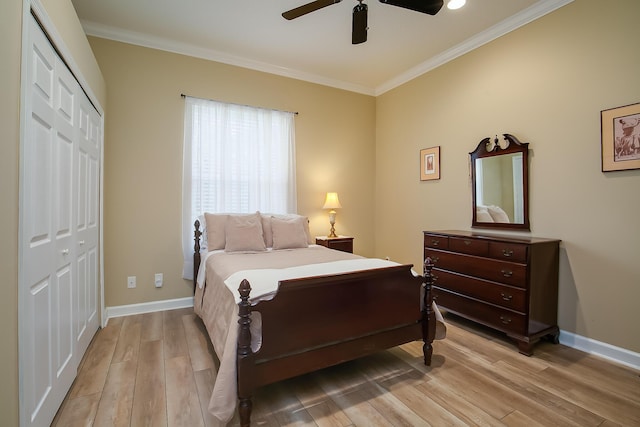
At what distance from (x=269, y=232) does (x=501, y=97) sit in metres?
2.76

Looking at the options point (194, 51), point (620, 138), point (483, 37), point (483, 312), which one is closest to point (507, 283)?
point (483, 312)

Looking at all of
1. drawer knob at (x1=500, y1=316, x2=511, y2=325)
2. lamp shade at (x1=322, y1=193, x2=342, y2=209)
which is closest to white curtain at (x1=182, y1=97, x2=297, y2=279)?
lamp shade at (x1=322, y1=193, x2=342, y2=209)

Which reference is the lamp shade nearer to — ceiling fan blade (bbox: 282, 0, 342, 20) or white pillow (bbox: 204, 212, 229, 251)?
white pillow (bbox: 204, 212, 229, 251)

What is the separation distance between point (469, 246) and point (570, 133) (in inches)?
48.8

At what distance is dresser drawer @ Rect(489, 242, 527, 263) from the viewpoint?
2445mm

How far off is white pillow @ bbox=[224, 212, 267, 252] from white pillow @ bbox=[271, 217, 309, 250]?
0.55 ft

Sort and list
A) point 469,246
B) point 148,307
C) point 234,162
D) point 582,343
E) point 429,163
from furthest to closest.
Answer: point 429,163 < point 234,162 < point 148,307 < point 469,246 < point 582,343

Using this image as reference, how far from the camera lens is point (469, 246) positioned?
2881 millimetres

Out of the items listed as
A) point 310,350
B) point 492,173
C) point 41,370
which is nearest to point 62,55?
point 41,370

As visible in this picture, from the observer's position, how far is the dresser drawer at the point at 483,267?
2475 mm

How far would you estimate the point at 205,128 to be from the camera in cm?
355

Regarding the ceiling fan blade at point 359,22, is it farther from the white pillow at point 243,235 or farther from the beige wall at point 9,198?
the white pillow at point 243,235

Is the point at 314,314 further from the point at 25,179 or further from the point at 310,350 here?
the point at 25,179

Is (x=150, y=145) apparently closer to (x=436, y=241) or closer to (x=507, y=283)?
(x=436, y=241)
